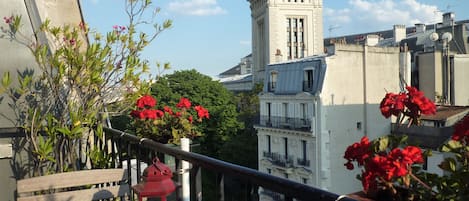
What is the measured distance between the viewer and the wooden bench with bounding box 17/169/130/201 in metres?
2.63

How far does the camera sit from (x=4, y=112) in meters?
3.72

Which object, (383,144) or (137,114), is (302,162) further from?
(383,144)

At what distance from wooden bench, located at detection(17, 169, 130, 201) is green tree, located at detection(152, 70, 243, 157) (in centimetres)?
2577

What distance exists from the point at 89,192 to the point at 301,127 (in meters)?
18.4

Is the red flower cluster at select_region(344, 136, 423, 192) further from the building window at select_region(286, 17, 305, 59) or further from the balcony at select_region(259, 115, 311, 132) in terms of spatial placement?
the building window at select_region(286, 17, 305, 59)

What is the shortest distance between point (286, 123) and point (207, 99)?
383 inches

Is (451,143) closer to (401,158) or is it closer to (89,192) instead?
(401,158)

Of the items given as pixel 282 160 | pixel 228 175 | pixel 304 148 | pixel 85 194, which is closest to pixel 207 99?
pixel 282 160

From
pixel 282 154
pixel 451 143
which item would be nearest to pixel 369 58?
pixel 282 154

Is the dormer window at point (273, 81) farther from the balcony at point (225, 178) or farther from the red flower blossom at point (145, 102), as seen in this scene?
the balcony at point (225, 178)

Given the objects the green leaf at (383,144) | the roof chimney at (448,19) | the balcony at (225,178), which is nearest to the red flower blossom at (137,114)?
the balcony at (225,178)

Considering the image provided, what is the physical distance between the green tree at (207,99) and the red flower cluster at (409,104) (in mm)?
26804

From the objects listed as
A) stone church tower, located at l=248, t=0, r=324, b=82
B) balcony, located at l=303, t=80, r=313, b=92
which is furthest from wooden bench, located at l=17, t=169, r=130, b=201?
stone church tower, located at l=248, t=0, r=324, b=82

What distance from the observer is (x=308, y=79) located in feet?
68.6
